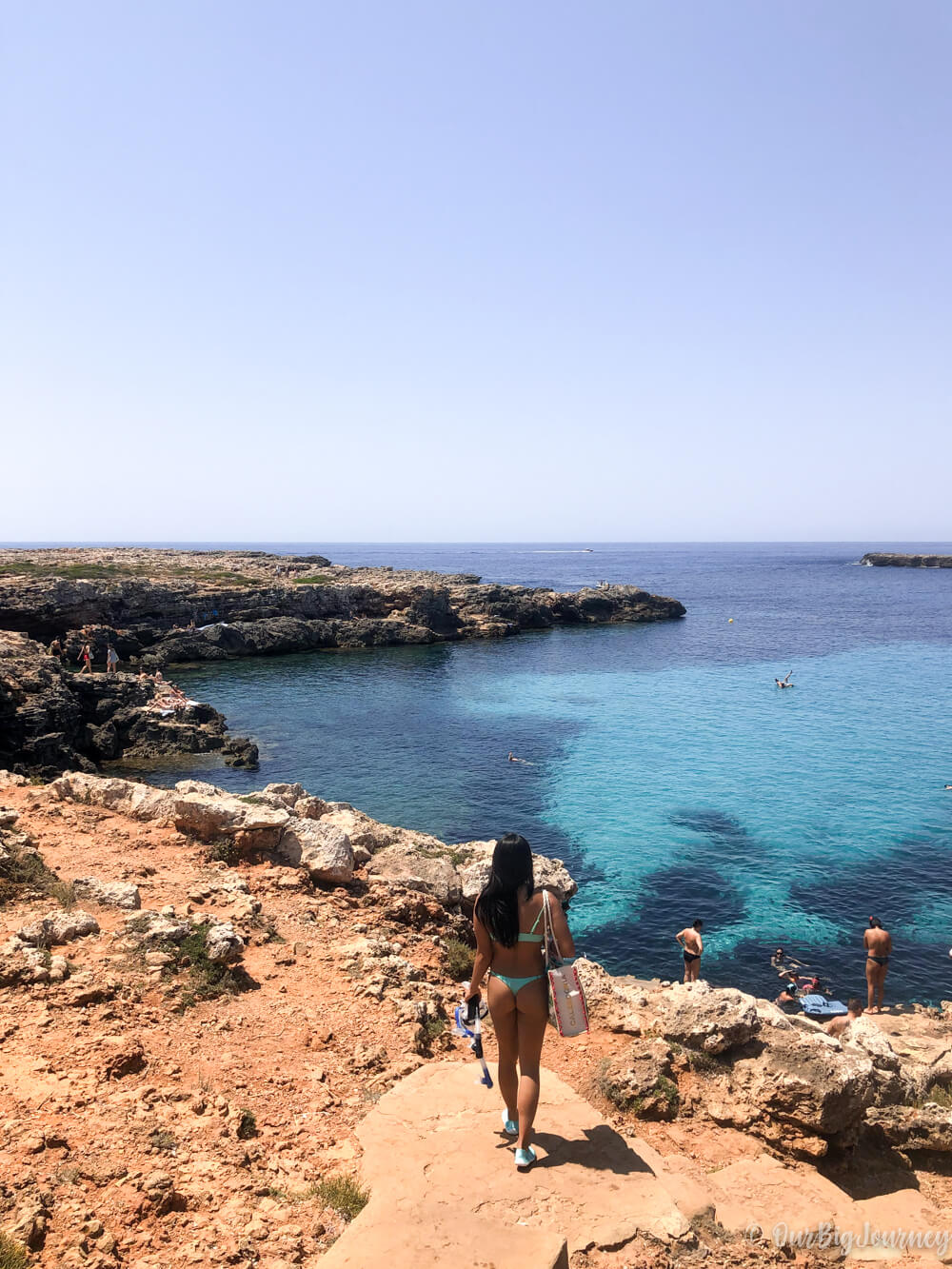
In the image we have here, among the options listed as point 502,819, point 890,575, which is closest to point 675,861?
point 502,819

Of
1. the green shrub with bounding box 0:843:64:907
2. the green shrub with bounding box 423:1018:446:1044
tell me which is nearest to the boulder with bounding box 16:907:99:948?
the green shrub with bounding box 0:843:64:907

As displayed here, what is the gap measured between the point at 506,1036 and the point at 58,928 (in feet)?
19.6

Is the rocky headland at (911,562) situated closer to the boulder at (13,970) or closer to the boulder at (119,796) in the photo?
the boulder at (119,796)

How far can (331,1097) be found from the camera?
22.3ft

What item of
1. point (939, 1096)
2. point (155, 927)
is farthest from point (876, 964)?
point (155, 927)

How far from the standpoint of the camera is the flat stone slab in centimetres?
487

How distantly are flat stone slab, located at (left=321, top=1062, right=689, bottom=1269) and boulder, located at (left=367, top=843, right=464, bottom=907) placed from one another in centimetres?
573

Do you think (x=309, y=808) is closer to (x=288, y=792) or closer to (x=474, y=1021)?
(x=288, y=792)

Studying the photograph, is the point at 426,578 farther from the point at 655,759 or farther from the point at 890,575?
the point at 890,575

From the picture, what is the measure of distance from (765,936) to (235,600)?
55138 millimetres

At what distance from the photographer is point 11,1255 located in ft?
14.6

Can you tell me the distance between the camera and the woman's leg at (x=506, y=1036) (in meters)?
5.86

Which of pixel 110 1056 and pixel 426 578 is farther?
pixel 426 578

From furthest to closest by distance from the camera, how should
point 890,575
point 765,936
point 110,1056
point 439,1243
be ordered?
point 890,575
point 765,936
point 110,1056
point 439,1243
